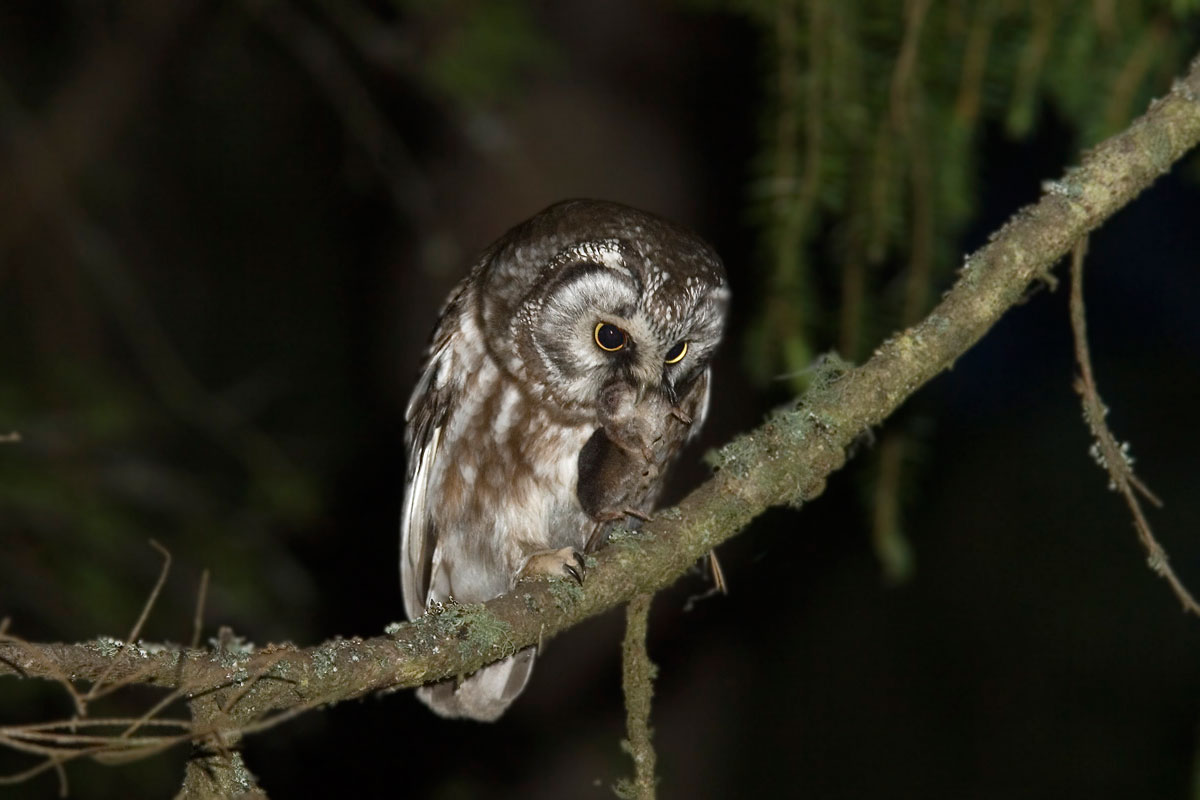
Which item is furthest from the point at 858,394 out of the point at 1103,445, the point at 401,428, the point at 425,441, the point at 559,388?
the point at 401,428

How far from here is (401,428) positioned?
636 cm

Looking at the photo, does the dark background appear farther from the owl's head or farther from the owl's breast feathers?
the owl's breast feathers

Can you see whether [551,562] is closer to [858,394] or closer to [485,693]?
[858,394]

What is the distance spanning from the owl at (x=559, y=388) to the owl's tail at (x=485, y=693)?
0.28 m

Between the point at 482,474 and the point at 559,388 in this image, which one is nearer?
the point at 559,388

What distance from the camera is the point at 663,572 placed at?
2295 mm

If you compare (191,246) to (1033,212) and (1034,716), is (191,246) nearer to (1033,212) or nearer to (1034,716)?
(1034,716)

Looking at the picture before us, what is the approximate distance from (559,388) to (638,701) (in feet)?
3.62

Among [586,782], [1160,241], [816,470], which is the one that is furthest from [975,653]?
[816,470]

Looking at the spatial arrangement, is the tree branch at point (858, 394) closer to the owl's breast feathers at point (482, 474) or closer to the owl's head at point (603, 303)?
the owl's head at point (603, 303)

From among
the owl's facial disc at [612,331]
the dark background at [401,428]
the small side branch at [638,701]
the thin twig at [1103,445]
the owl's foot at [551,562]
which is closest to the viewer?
the small side branch at [638,701]

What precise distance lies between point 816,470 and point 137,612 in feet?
9.56

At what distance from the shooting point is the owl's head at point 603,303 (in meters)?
2.95

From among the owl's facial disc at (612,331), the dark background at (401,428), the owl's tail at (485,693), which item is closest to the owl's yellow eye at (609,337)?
the owl's facial disc at (612,331)
